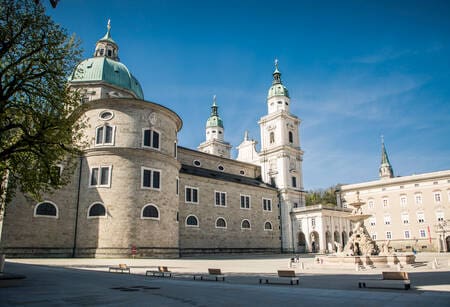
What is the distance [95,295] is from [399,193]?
59.2 m

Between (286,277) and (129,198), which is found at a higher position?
(129,198)

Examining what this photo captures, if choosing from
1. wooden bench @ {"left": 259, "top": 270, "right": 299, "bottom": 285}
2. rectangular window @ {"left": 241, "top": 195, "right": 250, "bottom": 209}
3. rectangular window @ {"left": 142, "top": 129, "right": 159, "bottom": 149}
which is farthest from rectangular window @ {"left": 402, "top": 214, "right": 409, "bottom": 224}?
wooden bench @ {"left": 259, "top": 270, "right": 299, "bottom": 285}

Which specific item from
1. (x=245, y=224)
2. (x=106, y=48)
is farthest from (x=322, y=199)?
(x=106, y=48)

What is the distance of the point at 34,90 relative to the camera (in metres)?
15.6

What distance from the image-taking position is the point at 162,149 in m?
32.8

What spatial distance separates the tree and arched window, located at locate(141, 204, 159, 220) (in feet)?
45.5

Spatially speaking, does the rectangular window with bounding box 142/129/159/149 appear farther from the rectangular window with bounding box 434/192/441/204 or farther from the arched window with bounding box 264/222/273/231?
the rectangular window with bounding box 434/192/441/204

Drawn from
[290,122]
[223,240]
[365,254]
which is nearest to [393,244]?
[290,122]

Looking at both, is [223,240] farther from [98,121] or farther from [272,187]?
[98,121]

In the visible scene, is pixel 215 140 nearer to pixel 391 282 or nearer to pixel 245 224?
pixel 245 224

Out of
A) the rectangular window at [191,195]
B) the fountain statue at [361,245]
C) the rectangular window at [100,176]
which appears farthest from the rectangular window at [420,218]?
the rectangular window at [100,176]

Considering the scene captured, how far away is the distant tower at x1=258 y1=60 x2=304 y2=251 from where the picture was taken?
5345 centimetres

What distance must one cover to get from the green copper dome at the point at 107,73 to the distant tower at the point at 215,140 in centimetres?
2810

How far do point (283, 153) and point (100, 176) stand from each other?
106ft
